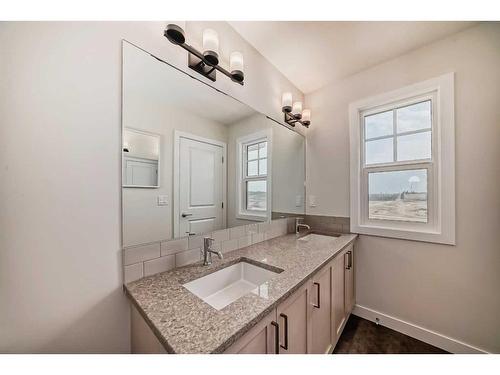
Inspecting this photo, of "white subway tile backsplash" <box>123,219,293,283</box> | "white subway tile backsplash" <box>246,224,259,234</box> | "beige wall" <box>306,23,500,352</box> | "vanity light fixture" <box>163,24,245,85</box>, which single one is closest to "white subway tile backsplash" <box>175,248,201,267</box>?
"white subway tile backsplash" <box>123,219,293,283</box>

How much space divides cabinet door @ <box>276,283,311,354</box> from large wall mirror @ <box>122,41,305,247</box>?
2.18ft

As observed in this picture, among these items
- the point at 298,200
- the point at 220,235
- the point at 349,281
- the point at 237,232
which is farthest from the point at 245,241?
the point at 349,281

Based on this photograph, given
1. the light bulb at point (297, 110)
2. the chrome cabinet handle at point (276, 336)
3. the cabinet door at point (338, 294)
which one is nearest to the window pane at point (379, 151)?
the light bulb at point (297, 110)

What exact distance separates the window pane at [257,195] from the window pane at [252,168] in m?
0.08

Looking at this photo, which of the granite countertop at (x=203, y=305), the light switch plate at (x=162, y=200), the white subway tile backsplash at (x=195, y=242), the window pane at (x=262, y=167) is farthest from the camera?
the window pane at (x=262, y=167)

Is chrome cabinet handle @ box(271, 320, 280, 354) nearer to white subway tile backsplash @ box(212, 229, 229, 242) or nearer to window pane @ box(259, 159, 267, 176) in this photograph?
white subway tile backsplash @ box(212, 229, 229, 242)

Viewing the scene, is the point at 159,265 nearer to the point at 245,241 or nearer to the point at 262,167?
the point at 245,241

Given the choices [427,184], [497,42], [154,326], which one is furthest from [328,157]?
[154,326]

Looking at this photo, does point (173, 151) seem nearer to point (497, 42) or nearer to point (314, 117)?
point (314, 117)

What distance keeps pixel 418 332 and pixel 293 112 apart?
2.33 m

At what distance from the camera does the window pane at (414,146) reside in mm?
1606

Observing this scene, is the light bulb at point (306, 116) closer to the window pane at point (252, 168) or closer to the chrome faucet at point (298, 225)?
the window pane at point (252, 168)

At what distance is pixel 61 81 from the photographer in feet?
2.42

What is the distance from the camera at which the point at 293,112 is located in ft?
6.74
